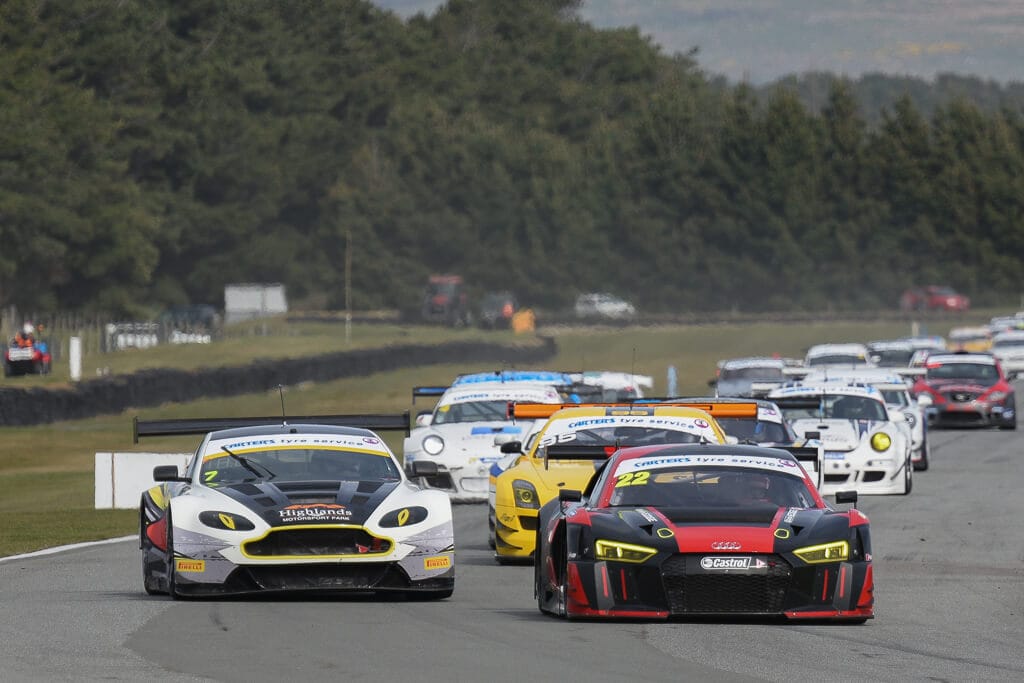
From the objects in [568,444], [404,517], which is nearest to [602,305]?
[568,444]

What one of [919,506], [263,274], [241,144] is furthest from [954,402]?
[263,274]

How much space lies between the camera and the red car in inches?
4053

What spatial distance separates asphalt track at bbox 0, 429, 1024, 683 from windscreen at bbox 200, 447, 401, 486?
975 mm

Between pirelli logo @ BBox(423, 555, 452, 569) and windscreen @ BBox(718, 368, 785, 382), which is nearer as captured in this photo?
pirelli logo @ BBox(423, 555, 452, 569)

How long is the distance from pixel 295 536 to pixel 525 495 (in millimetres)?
3452

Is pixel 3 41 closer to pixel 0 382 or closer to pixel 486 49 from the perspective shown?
pixel 0 382

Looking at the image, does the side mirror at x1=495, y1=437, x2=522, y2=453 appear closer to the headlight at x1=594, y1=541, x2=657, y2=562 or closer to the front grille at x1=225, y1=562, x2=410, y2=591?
the front grille at x1=225, y1=562, x2=410, y2=591

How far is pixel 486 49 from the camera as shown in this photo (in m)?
129

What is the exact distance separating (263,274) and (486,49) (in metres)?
32.4

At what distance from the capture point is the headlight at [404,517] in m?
13.0

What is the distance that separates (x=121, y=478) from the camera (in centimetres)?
2352

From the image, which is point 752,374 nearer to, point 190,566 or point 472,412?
point 472,412

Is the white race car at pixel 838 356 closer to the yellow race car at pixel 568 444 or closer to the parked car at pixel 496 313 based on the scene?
the yellow race car at pixel 568 444

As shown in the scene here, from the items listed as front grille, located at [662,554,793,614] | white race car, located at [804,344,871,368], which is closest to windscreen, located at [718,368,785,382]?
white race car, located at [804,344,871,368]
